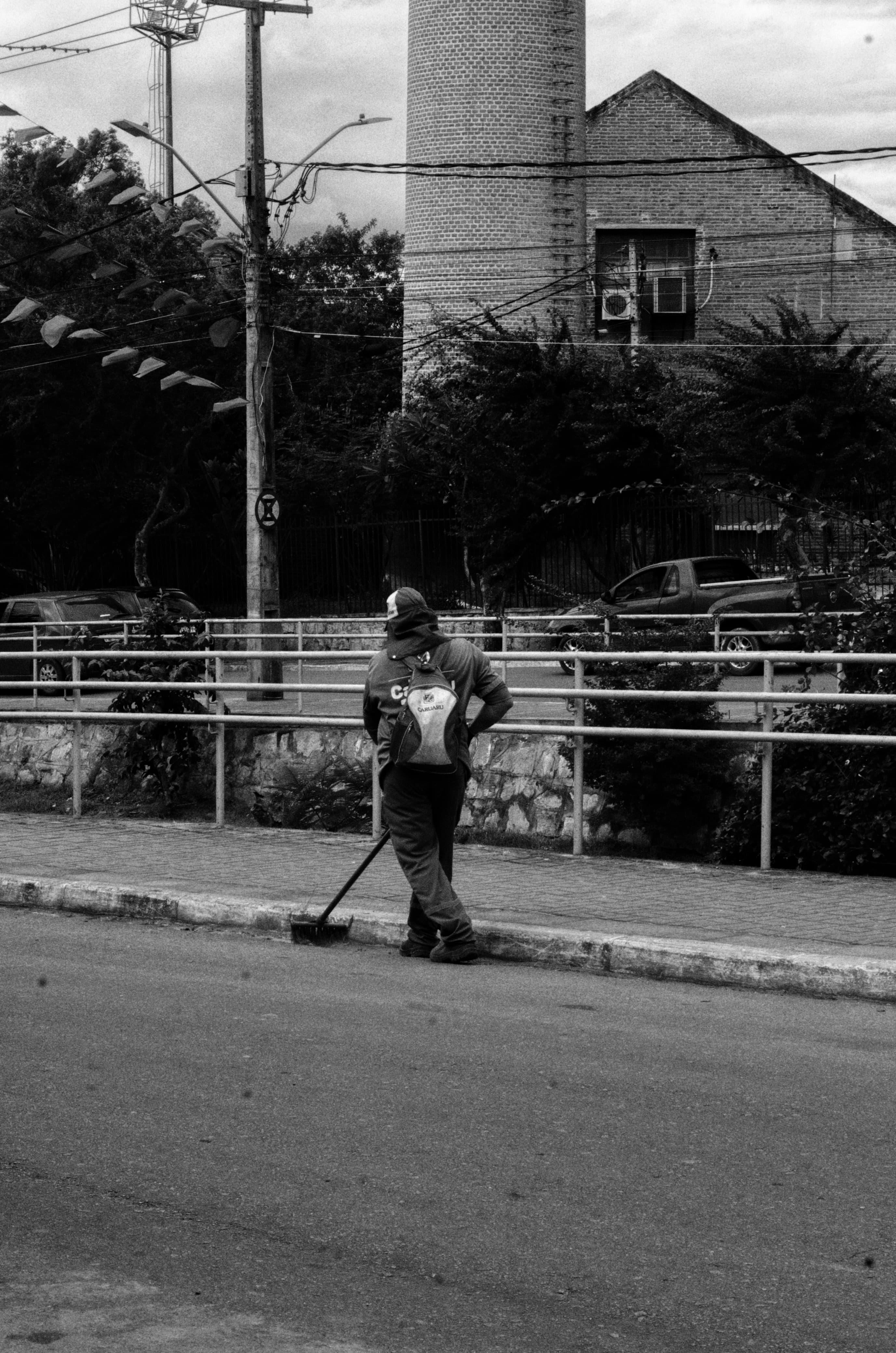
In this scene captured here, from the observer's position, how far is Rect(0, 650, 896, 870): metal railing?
9969 millimetres

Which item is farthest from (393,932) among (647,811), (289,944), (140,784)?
(140,784)

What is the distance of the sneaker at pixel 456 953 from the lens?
8.13 meters

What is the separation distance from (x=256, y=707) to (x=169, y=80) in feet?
172

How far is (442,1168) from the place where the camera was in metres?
5.00

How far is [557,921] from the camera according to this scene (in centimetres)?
855

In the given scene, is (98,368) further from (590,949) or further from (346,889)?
(590,949)

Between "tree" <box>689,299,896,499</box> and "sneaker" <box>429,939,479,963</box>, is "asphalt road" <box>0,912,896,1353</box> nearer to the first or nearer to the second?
"sneaker" <box>429,939,479,963</box>

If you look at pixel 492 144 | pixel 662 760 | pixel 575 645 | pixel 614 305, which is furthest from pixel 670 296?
pixel 662 760

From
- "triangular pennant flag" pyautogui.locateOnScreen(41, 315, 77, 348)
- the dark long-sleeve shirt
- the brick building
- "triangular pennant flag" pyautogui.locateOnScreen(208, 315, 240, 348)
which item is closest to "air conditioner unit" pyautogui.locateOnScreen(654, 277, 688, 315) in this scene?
the brick building

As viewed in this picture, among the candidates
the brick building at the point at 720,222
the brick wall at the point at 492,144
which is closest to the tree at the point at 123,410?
the brick wall at the point at 492,144

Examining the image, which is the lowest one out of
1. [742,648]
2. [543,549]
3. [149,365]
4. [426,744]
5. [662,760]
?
[662,760]

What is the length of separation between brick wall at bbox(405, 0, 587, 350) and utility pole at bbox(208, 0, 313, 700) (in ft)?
43.4

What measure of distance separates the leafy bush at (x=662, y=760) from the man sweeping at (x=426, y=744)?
2.68 m

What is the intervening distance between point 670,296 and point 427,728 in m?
36.6
